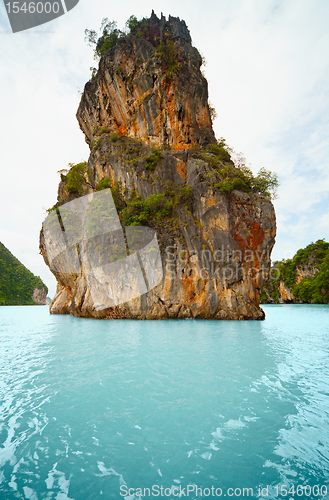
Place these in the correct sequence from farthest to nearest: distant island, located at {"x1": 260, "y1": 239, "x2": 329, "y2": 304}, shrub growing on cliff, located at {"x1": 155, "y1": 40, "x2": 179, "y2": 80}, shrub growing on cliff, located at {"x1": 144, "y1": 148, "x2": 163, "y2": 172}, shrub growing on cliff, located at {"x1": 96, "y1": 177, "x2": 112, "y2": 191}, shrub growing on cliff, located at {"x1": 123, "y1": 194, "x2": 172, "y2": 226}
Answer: distant island, located at {"x1": 260, "y1": 239, "x2": 329, "y2": 304} < shrub growing on cliff, located at {"x1": 155, "y1": 40, "x2": 179, "y2": 80} < shrub growing on cliff, located at {"x1": 96, "y1": 177, "x2": 112, "y2": 191} < shrub growing on cliff, located at {"x1": 144, "y1": 148, "x2": 163, "y2": 172} < shrub growing on cliff, located at {"x1": 123, "y1": 194, "x2": 172, "y2": 226}

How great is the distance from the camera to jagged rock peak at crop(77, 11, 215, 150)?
852 inches

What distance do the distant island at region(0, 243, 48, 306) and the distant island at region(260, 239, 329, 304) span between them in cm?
6621

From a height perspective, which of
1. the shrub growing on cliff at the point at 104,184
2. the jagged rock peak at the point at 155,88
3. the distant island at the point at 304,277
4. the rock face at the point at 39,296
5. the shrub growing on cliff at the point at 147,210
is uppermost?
the jagged rock peak at the point at 155,88

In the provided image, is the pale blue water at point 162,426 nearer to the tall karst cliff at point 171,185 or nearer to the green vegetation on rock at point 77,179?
the tall karst cliff at point 171,185

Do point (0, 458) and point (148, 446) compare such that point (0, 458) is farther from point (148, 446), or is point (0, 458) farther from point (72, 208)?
point (72, 208)

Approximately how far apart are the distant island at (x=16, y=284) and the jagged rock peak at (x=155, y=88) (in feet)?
184

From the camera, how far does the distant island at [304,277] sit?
4156 centimetres

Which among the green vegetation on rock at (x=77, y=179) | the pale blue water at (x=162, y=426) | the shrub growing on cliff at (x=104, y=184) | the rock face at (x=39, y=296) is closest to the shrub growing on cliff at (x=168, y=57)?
the shrub growing on cliff at (x=104, y=184)

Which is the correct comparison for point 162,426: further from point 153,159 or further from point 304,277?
point 304,277

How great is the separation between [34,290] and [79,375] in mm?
79483

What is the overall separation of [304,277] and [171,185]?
141 ft

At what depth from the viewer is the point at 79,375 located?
539 cm

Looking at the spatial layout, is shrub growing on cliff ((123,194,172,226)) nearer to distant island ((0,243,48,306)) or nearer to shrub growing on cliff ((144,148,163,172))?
shrub growing on cliff ((144,148,163,172))

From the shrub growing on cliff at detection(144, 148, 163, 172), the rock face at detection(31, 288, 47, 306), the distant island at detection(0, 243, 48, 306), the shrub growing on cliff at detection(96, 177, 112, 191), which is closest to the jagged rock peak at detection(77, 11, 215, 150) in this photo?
the shrub growing on cliff at detection(144, 148, 163, 172)
